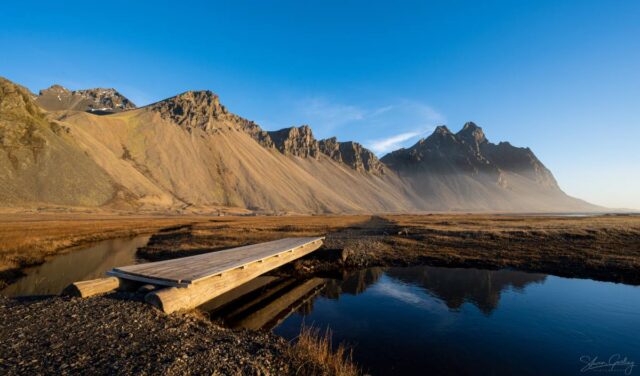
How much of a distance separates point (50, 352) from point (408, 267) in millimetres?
20575

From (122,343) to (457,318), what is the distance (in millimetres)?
12163

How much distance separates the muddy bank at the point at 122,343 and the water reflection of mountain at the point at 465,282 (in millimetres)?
10553

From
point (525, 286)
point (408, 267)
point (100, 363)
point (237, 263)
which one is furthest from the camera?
point (408, 267)

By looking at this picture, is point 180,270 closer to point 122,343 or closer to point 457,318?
point 122,343

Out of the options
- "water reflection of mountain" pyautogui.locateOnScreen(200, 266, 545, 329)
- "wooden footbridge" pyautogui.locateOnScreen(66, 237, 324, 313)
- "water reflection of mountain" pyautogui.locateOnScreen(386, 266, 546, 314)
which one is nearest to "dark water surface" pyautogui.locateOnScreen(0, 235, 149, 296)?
"wooden footbridge" pyautogui.locateOnScreen(66, 237, 324, 313)

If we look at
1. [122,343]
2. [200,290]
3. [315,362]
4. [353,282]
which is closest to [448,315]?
[353,282]

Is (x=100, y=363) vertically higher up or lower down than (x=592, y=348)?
higher up

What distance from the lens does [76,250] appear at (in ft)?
92.4

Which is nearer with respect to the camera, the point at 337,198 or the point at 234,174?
the point at 234,174

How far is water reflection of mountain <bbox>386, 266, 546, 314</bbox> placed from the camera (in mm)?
15766

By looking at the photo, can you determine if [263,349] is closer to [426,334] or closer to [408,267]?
[426,334]

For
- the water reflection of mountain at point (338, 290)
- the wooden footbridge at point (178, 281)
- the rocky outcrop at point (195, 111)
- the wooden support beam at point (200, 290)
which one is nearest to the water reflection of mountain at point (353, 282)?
the water reflection of mountain at point (338, 290)

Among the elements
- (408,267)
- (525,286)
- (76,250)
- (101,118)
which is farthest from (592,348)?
(101,118)

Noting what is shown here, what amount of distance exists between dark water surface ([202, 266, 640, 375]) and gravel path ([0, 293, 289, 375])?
11.0 feet
